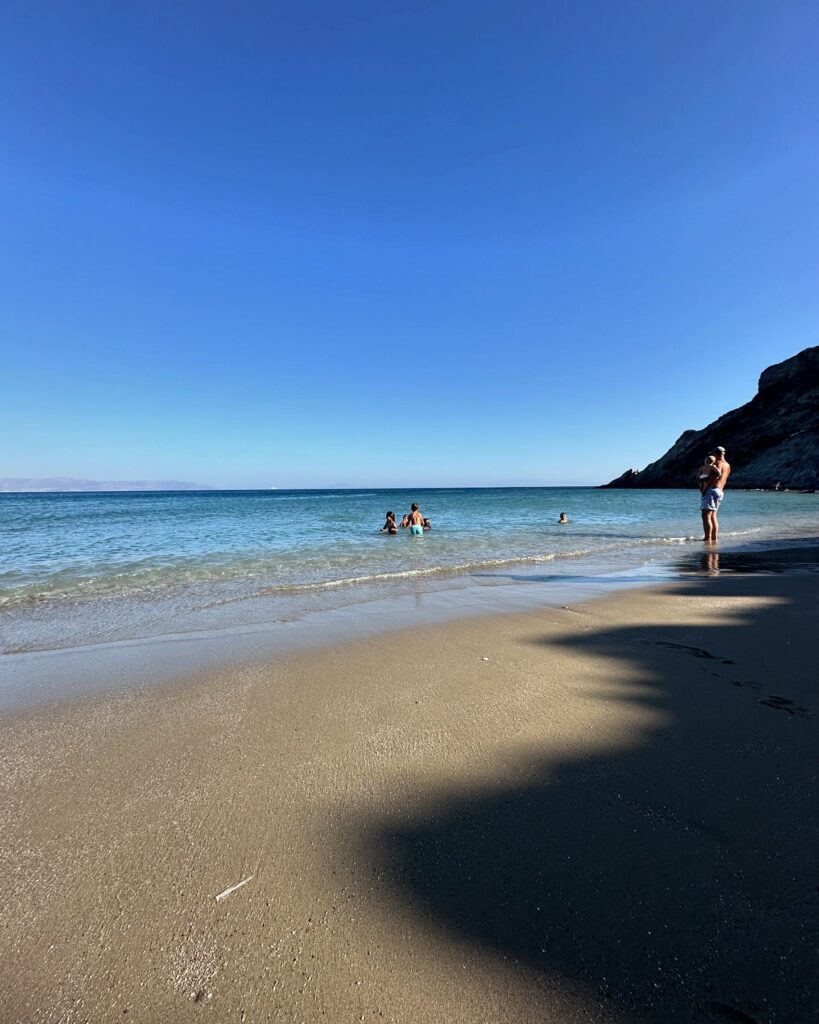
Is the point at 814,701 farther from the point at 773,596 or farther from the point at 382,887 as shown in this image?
the point at 773,596

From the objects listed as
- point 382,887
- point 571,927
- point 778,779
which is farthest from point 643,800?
point 382,887

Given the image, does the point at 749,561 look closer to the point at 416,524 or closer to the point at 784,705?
the point at 784,705

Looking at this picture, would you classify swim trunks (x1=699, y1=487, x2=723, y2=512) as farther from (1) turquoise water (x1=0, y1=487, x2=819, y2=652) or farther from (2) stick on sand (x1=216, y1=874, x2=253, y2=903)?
(2) stick on sand (x1=216, y1=874, x2=253, y2=903)

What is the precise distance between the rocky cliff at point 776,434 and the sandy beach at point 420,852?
70394 millimetres

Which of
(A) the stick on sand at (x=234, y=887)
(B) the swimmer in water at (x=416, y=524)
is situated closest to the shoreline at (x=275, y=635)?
(A) the stick on sand at (x=234, y=887)

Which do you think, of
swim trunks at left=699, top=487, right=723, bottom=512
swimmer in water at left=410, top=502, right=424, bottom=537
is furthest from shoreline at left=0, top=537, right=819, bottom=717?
swimmer in water at left=410, top=502, right=424, bottom=537

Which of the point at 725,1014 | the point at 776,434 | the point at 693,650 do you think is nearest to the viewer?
the point at 725,1014

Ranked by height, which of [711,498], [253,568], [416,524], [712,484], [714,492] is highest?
[712,484]

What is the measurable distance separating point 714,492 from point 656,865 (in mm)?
13810

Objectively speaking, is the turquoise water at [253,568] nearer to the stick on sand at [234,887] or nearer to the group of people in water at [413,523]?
the group of people in water at [413,523]

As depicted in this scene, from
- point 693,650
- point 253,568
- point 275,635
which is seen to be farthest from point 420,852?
point 253,568

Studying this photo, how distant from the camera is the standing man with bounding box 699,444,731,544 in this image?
40.7 feet

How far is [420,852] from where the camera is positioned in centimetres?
199

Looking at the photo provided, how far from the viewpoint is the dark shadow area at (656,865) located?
1389mm
